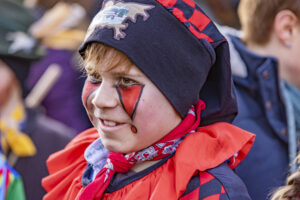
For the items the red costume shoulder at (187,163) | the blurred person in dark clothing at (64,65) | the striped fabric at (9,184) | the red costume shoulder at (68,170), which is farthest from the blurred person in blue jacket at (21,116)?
the red costume shoulder at (187,163)

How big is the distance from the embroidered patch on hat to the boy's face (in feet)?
0.43

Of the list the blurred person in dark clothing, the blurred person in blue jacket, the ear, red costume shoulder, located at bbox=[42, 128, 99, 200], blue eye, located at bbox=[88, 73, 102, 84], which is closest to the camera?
blue eye, located at bbox=[88, 73, 102, 84]

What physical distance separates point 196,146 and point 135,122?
23cm

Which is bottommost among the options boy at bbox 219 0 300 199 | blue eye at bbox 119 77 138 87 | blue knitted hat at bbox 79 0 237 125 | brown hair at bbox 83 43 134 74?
boy at bbox 219 0 300 199

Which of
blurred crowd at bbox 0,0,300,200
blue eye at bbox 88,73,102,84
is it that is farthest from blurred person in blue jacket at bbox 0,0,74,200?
blue eye at bbox 88,73,102,84

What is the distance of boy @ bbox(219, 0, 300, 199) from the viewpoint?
240cm

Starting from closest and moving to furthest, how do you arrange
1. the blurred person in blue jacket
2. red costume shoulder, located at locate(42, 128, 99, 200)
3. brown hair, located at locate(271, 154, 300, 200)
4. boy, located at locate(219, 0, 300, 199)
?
brown hair, located at locate(271, 154, 300, 200)
red costume shoulder, located at locate(42, 128, 99, 200)
boy, located at locate(219, 0, 300, 199)
the blurred person in blue jacket

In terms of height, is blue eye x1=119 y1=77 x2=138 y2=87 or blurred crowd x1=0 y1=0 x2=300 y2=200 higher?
blue eye x1=119 y1=77 x2=138 y2=87

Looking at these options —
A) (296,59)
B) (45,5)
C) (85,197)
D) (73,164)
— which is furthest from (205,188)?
(45,5)

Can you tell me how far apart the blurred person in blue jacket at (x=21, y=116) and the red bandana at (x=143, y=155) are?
138cm

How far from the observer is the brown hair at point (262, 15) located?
258 centimetres

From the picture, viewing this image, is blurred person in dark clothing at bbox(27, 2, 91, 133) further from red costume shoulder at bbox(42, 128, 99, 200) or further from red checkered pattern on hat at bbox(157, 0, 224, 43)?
red checkered pattern on hat at bbox(157, 0, 224, 43)

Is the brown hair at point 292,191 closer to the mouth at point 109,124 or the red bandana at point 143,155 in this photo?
the red bandana at point 143,155

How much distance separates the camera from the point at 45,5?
473 centimetres
